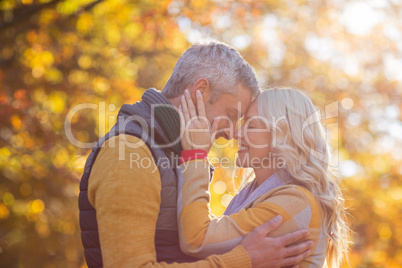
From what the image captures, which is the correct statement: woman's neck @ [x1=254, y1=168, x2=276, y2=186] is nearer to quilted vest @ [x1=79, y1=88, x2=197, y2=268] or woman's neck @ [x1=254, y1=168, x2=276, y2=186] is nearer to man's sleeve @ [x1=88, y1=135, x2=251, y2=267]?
quilted vest @ [x1=79, y1=88, x2=197, y2=268]

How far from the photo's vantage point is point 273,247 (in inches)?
86.5

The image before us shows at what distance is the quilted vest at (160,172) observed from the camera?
2.15 metres

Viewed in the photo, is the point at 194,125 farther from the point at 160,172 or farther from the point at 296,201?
the point at 296,201

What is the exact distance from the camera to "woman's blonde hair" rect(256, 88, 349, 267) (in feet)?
8.74

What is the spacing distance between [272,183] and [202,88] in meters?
0.81

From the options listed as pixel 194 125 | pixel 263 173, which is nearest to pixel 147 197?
pixel 194 125

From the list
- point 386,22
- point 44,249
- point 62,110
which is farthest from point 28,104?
point 386,22

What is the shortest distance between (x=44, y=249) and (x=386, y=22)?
8.27m

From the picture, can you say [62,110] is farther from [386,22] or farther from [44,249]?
[386,22]

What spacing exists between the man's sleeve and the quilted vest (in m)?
0.07

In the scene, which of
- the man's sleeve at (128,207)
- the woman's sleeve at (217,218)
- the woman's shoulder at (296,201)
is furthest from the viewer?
the woman's shoulder at (296,201)

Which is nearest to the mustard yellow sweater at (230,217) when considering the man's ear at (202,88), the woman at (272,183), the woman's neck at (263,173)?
the woman at (272,183)

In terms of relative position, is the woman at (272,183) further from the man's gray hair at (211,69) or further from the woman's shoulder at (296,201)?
the man's gray hair at (211,69)

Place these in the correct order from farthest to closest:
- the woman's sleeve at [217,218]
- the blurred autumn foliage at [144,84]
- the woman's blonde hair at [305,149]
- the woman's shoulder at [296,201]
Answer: the blurred autumn foliage at [144,84], the woman's blonde hair at [305,149], the woman's shoulder at [296,201], the woman's sleeve at [217,218]
